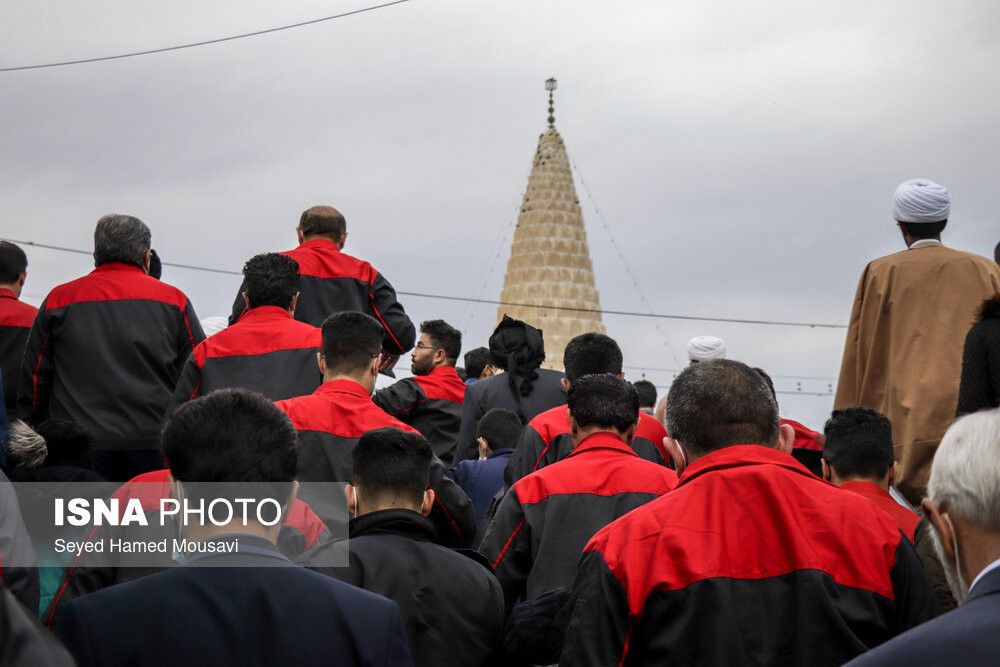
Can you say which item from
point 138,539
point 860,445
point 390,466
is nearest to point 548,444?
point 860,445

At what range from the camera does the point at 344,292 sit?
19.8ft

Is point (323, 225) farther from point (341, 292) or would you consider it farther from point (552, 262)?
point (552, 262)

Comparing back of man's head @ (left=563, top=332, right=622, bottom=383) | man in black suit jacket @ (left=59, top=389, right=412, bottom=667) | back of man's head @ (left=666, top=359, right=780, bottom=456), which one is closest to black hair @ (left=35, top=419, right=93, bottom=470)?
back of man's head @ (left=563, top=332, right=622, bottom=383)

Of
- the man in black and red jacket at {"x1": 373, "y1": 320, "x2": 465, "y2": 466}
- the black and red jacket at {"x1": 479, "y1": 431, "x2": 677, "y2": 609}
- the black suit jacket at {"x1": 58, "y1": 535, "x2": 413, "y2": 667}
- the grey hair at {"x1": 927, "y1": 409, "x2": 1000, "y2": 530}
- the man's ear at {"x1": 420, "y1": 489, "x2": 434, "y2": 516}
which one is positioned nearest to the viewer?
the grey hair at {"x1": 927, "y1": 409, "x2": 1000, "y2": 530}

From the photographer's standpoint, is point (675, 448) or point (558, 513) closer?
point (675, 448)

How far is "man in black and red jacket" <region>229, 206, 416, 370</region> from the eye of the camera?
6020 millimetres

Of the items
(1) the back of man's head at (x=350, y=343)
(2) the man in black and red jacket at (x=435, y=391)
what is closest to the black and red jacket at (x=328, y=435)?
(1) the back of man's head at (x=350, y=343)

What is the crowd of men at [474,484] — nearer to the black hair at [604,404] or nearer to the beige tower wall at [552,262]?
the black hair at [604,404]

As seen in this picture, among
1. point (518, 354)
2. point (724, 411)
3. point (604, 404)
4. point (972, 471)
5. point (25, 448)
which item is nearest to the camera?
point (972, 471)

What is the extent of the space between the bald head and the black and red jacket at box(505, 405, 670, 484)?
1.86 m

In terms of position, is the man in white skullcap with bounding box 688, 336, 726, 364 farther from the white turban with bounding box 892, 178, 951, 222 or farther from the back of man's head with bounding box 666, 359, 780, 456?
the back of man's head with bounding box 666, 359, 780, 456

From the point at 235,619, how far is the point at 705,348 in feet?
16.9

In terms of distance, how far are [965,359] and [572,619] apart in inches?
96.7

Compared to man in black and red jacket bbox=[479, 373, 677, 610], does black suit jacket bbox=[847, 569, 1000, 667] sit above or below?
above
